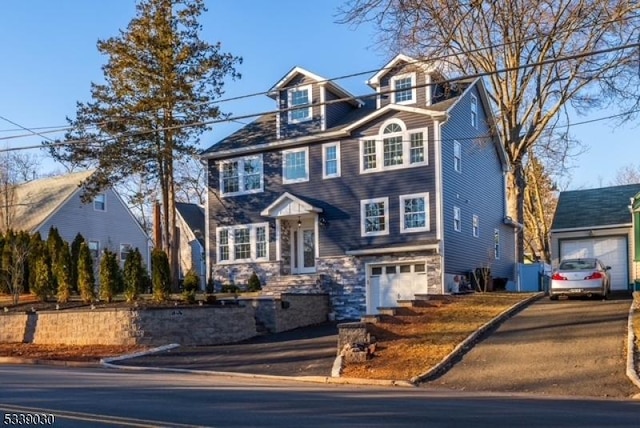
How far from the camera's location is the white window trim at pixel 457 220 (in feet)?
102

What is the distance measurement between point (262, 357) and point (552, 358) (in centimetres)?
829

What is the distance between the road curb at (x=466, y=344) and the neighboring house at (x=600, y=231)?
13026 mm

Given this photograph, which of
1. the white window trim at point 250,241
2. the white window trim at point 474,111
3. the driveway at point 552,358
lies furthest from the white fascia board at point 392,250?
the white window trim at point 474,111

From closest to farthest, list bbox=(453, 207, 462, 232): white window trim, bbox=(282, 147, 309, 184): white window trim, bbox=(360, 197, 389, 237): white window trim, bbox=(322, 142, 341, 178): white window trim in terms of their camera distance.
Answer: bbox=(360, 197, 389, 237): white window trim
bbox=(453, 207, 462, 232): white window trim
bbox=(322, 142, 341, 178): white window trim
bbox=(282, 147, 309, 184): white window trim

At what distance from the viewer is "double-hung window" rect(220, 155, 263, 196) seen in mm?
34375

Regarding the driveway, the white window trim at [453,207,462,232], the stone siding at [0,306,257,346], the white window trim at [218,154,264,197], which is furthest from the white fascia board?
the driveway

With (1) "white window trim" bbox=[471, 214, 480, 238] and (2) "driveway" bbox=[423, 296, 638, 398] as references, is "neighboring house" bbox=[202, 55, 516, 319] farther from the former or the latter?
(2) "driveway" bbox=[423, 296, 638, 398]

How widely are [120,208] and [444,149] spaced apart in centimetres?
2631

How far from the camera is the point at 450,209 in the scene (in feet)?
101

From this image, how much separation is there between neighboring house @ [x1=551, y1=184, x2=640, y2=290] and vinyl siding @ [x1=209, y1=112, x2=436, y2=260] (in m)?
10.9

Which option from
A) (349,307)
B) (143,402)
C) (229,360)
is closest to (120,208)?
(349,307)

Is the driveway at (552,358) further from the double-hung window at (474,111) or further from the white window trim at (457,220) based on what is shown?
the double-hung window at (474,111)

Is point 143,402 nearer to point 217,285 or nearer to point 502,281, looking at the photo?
point 217,285

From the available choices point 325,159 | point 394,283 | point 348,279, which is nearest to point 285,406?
point 394,283
